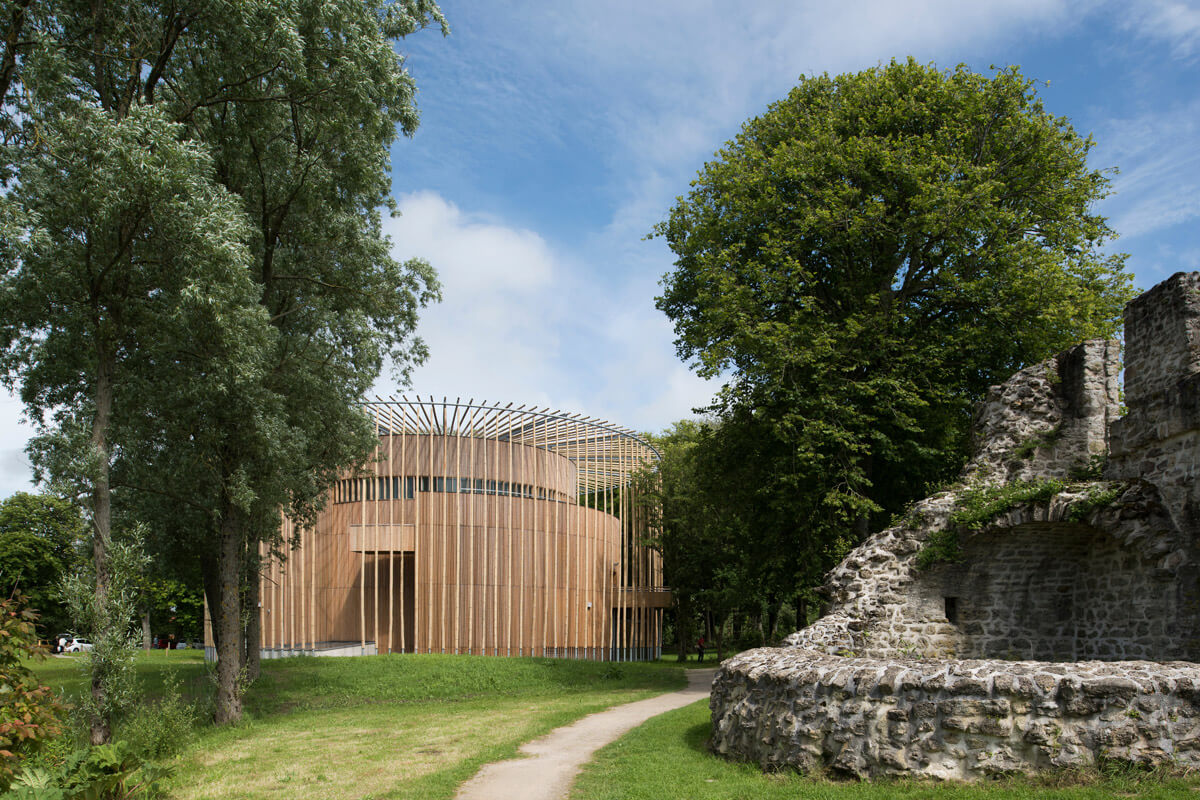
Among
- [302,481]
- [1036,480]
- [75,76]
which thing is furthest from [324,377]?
[1036,480]

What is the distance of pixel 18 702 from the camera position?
22.5 ft

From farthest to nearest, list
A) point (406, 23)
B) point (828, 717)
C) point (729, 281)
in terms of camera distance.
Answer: point (729, 281) < point (406, 23) < point (828, 717)

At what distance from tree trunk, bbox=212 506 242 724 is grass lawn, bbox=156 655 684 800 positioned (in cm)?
48

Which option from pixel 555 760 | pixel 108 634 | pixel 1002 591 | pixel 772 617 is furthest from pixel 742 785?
pixel 772 617

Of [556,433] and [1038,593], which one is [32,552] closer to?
[556,433]

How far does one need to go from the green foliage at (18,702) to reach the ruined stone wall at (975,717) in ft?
22.5

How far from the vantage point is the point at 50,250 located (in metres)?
11.6

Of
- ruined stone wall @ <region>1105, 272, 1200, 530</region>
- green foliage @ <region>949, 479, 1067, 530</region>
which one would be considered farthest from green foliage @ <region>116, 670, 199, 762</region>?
ruined stone wall @ <region>1105, 272, 1200, 530</region>

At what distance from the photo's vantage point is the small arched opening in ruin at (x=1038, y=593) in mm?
11570

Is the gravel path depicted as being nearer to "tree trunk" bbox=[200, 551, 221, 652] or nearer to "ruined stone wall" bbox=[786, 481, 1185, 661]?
"ruined stone wall" bbox=[786, 481, 1185, 661]

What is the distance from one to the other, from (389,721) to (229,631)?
324 centimetres

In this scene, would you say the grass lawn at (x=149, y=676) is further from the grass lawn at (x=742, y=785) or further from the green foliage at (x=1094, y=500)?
the green foliage at (x=1094, y=500)

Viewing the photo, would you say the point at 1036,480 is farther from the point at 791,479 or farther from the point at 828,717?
the point at 828,717

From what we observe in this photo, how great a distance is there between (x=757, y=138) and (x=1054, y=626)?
13.9 meters
